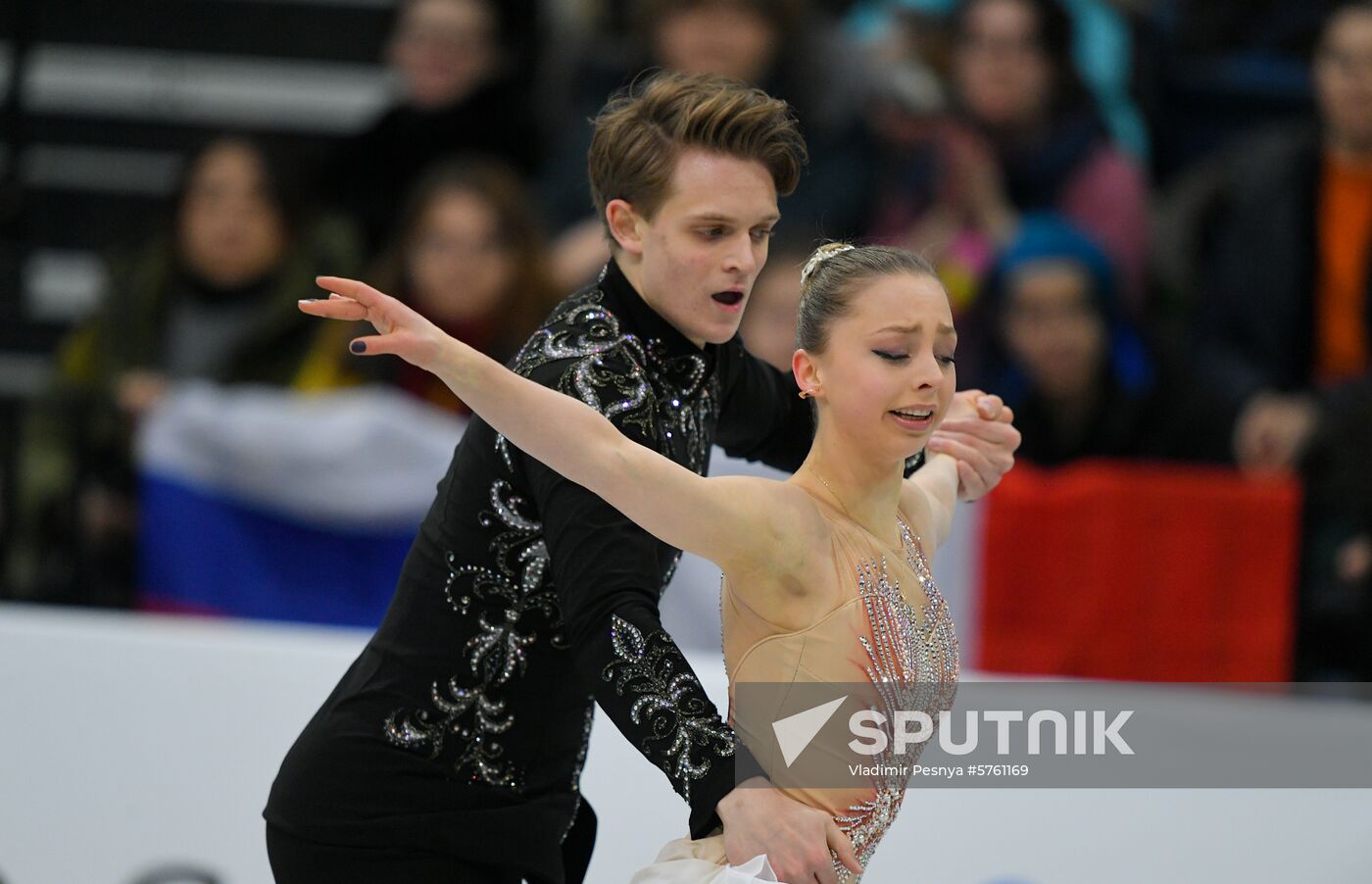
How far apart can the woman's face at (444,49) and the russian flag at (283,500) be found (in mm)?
1400

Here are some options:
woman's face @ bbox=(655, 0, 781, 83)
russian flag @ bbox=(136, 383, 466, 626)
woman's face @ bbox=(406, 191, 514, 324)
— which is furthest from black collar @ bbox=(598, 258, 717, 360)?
woman's face @ bbox=(655, 0, 781, 83)

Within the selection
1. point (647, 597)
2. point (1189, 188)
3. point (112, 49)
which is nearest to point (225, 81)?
point (112, 49)

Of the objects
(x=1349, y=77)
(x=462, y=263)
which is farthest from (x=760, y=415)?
(x=1349, y=77)

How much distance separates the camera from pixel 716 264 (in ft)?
7.39

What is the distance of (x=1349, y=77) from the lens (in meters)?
5.06

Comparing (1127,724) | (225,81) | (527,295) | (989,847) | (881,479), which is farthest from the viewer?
(225,81)

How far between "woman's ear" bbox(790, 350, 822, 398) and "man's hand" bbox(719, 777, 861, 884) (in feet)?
1.56

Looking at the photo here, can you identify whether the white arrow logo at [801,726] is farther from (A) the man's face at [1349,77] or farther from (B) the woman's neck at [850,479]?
(A) the man's face at [1349,77]

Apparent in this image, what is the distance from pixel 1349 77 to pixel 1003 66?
100 centimetres

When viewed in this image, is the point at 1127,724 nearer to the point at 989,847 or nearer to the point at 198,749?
the point at 989,847

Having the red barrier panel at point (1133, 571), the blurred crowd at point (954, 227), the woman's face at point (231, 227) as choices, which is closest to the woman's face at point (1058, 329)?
the blurred crowd at point (954, 227)

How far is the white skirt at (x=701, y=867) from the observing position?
1994mm

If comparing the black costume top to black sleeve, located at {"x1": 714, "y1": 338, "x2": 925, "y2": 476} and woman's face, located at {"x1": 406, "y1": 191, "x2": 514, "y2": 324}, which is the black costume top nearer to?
black sleeve, located at {"x1": 714, "y1": 338, "x2": 925, "y2": 476}

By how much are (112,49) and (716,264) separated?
17.1 feet
